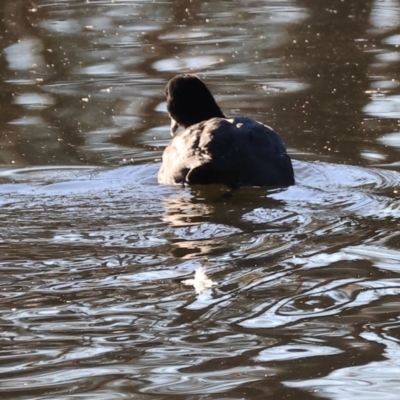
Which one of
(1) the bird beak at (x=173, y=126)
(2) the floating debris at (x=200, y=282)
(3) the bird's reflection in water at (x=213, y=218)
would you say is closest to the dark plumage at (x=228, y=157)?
(3) the bird's reflection in water at (x=213, y=218)

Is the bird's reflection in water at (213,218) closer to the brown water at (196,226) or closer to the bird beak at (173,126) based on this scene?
the brown water at (196,226)

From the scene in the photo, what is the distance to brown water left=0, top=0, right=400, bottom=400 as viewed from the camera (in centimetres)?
364

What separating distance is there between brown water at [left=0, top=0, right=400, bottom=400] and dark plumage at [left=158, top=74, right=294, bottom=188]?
4.3 inches

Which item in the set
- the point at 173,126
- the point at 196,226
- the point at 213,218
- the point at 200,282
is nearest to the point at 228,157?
the point at 213,218

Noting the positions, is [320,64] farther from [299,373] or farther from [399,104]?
[299,373]

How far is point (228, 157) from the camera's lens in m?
6.49

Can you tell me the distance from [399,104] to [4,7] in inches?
245

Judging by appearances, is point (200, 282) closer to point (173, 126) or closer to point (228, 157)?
point (228, 157)

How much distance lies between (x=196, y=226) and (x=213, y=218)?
0.78 ft

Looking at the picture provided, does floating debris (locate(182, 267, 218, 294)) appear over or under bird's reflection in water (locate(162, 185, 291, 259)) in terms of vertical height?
over

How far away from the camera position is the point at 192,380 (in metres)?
3.50

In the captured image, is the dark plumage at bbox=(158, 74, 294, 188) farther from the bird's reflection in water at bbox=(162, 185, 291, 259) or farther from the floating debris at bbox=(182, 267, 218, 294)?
the floating debris at bbox=(182, 267, 218, 294)

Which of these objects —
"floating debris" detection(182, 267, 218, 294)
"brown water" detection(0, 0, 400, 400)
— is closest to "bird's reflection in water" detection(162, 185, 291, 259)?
"brown water" detection(0, 0, 400, 400)

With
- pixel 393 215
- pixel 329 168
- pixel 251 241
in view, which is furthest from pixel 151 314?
pixel 329 168
